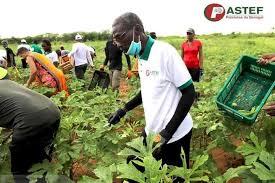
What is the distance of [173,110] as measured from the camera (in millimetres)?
2887

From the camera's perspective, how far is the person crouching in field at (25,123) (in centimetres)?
354

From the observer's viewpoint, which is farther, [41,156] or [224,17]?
[224,17]

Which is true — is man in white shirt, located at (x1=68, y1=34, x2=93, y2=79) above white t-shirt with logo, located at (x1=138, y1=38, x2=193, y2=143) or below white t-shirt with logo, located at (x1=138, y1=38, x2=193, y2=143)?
below

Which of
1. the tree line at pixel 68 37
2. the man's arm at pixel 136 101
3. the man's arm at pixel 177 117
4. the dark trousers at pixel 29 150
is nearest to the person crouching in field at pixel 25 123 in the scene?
the dark trousers at pixel 29 150

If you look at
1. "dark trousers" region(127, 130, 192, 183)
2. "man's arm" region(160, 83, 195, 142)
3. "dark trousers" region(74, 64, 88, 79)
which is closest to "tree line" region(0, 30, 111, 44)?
"dark trousers" region(74, 64, 88, 79)

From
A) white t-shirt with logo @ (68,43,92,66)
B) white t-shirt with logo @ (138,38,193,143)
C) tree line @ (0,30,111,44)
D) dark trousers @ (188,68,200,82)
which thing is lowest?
tree line @ (0,30,111,44)

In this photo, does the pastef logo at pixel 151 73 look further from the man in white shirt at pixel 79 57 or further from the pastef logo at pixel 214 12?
the pastef logo at pixel 214 12

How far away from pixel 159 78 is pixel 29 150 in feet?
5.00

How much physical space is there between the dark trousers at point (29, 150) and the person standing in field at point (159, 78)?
116cm

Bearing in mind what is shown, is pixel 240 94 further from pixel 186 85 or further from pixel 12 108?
pixel 12 108

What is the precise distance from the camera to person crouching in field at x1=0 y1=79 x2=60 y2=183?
354cm

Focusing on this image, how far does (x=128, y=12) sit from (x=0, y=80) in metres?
1.33

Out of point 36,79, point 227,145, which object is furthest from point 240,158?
point 36,79

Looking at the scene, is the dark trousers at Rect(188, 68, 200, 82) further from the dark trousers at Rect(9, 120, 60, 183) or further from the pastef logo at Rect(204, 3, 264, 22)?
the pastef logo at Rect(204, 3, 264, 22)
